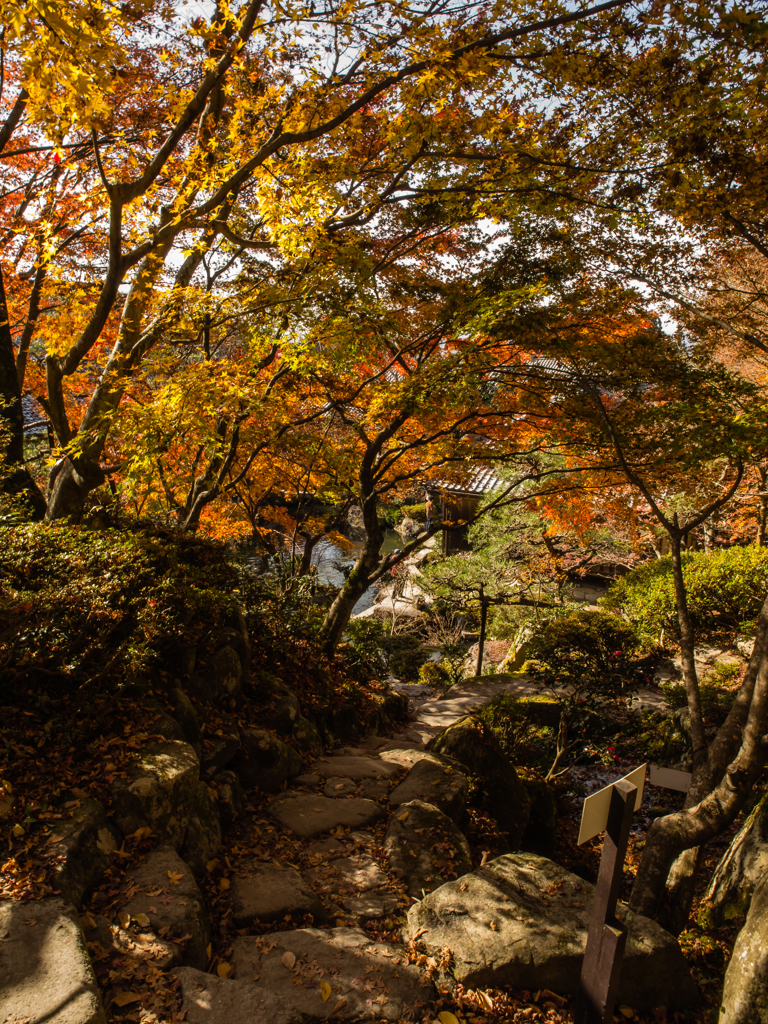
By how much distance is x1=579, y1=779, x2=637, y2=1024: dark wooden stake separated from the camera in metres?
2.62

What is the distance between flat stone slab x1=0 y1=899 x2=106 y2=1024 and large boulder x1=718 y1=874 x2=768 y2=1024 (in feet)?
10.7

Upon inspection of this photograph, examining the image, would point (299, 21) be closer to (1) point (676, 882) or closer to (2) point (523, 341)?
(2) point (523, 341)

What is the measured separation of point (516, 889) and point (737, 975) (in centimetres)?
124

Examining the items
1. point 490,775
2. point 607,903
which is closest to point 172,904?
point 607,903

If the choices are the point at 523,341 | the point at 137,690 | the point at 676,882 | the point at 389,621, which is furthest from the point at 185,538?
the point at 389,621

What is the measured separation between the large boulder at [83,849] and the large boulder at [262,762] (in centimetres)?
194

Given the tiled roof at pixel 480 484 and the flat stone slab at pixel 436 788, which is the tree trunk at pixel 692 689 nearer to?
the flat stone slab at pixel 436 788

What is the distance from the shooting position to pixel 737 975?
10.2 ft

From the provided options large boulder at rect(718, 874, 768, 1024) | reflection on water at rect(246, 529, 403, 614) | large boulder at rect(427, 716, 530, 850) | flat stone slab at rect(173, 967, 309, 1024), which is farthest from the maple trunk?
reflection on water at rect(246, 529, 403, 614)

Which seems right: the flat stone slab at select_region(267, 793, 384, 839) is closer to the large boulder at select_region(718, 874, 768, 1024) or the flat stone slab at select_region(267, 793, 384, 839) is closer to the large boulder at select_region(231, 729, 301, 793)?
the large boulder at select_region(231, 729, 301, 793)

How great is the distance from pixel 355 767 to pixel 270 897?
2.65 m

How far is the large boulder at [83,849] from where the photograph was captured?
2.81 metres

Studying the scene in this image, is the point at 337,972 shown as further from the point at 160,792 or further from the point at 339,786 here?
the point at 339,786

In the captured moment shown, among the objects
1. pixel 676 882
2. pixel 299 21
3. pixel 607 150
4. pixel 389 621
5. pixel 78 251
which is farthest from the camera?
pixel 389 621
